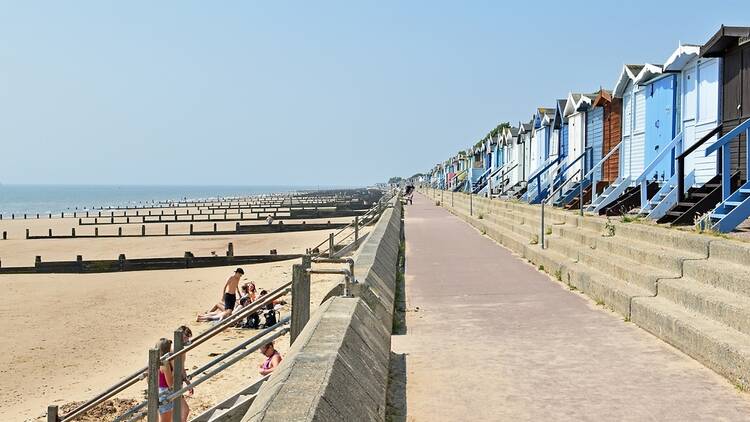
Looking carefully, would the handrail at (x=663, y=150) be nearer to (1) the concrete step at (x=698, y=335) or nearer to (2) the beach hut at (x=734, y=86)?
(2) the beach hut at (x=734, y=86)

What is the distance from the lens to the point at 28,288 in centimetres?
2773

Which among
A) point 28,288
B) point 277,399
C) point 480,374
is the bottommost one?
point 28,288

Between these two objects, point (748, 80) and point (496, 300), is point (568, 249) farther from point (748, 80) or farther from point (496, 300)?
point (748, 80)

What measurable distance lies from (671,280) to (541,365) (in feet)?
9.81

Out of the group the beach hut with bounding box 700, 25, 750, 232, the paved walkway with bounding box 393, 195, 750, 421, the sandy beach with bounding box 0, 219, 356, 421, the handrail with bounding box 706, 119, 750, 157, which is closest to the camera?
the paved walkway with bounding box 393, 195, 750, 421

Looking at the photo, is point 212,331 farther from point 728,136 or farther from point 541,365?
point 728,136

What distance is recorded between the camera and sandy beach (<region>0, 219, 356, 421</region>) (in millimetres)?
12922

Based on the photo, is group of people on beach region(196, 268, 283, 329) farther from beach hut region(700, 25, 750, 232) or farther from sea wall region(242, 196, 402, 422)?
beach hut region(700, 25, 750, 232)

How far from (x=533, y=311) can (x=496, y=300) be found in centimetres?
110

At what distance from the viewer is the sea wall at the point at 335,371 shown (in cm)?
392

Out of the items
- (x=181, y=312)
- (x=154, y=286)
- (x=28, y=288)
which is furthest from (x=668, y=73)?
(x=28, y=288)

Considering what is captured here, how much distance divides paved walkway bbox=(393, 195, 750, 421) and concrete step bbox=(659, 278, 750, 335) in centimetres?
58

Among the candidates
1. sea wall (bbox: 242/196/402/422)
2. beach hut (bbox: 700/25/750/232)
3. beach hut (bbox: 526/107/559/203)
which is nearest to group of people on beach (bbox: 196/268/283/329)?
sea wall (bbox: 242/196/402/422)

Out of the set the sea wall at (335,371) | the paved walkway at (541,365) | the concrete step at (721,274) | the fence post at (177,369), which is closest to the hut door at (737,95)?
the paved walkway at (541,365)
